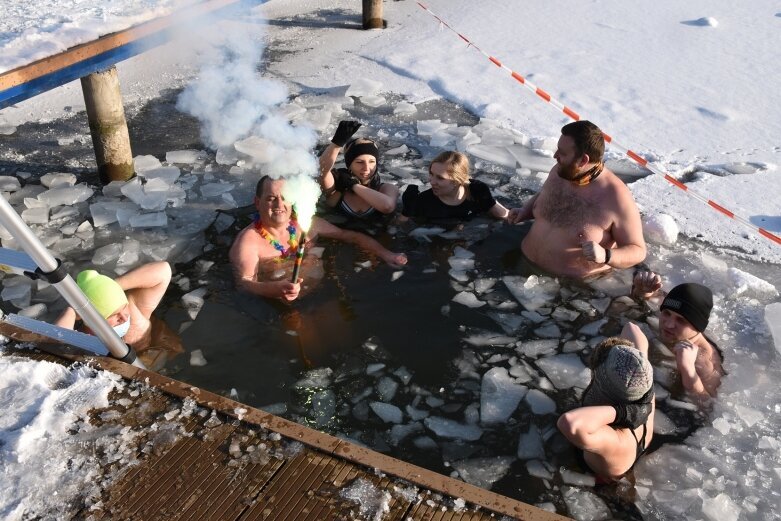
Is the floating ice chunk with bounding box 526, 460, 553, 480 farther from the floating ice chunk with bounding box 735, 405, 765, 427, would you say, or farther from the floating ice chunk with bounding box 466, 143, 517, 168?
the floating ice chunk with bounding box 466, 143, 517, 168

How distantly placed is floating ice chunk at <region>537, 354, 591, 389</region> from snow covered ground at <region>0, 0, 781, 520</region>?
4 cm

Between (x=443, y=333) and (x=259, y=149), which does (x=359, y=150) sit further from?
(x=443, y=333)

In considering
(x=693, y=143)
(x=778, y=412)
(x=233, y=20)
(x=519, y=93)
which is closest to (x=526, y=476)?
(x=778, y=412)

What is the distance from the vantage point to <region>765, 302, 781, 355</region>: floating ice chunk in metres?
3.85

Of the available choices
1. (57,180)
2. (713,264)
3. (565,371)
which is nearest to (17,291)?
(57,180)

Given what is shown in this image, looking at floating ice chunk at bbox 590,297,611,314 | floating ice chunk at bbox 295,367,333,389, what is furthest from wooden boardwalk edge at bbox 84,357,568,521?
floating ice chunk at bbox 590,297,611,314

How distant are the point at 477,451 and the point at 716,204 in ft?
10.6

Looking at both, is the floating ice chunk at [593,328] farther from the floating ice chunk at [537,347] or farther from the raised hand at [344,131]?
the raised hand at [344,131]

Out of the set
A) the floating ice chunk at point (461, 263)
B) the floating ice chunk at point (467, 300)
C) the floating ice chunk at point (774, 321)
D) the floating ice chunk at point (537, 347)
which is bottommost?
the floating ice chunk at point (461, 263)

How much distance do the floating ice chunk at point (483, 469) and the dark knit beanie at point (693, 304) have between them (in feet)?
4.19

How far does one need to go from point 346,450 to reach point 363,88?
18.0ft

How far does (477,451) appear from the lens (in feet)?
10.8

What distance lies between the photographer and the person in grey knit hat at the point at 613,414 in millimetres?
2900

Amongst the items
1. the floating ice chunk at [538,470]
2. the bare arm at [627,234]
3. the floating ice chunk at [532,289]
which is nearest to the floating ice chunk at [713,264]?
the bare arm at [627,234]
